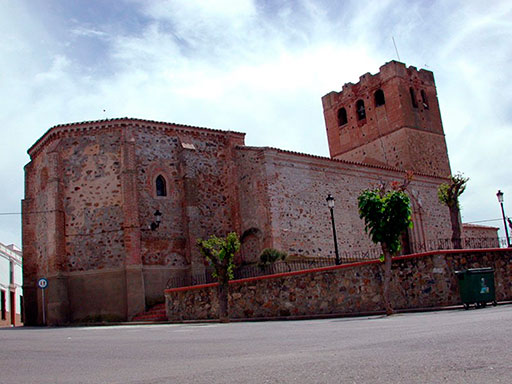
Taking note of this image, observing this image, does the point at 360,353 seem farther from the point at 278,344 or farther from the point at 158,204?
the point at 158,204

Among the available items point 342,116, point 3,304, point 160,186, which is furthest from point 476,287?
point 3,304

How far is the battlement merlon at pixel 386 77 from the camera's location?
1448 inches

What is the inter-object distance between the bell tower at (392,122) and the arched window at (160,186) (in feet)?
55.0

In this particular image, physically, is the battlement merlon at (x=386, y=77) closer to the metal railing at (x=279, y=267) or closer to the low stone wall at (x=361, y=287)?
the metal railing at (x=279, y=267)

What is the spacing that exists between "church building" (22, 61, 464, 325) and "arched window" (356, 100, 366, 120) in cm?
1070

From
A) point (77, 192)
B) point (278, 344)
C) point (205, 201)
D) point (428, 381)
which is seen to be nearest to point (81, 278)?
point (77, 192)

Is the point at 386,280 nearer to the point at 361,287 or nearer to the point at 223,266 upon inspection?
the point at 361,287

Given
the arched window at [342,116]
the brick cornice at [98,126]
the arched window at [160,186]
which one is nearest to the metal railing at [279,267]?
the arched window at [160,186]

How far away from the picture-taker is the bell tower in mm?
36219

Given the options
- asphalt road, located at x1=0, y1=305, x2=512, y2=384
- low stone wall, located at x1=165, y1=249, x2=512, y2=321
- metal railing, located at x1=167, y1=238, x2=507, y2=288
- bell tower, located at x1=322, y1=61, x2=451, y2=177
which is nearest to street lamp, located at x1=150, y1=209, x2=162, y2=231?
metal railing, located at x1=167, y1=238, x2=507, y2=288

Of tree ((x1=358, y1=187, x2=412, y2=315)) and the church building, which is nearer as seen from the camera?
tree ((x1=358, y1=187, x2=412, y2=315))

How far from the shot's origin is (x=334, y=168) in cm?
A: 2806

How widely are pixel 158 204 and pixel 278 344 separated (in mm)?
18201

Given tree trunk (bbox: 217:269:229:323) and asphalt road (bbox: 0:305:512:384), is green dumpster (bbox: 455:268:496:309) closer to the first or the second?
asphalt road (bbox: 0:305:512:384)
